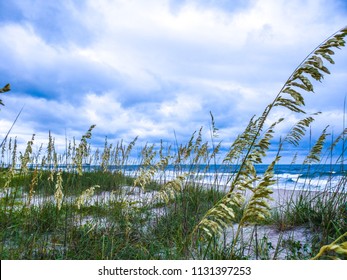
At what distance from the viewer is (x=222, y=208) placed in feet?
6.62

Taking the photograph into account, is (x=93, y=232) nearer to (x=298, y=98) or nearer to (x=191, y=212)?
(x=191, y=212)

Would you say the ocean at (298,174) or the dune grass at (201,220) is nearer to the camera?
the dune grass at (201,220)

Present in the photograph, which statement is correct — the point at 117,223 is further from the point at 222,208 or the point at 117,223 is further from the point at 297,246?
the point at 222,208

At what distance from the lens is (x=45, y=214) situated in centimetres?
550

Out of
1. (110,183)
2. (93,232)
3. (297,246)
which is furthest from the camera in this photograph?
(110,183)

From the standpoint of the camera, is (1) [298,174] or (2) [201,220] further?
(1) [298,174]

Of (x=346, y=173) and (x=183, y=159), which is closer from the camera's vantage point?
(x=346, y=173)

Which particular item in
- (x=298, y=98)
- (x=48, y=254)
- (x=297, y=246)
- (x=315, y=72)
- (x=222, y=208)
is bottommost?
(x=48, y=254)

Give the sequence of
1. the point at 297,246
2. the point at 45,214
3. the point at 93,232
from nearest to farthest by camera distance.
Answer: the point at 297,246 < the point at 93,232 < the point at 45,214

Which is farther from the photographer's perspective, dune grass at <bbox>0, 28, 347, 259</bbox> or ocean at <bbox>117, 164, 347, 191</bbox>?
ocean at <bbox>117, 164, 347, 191</bbox>

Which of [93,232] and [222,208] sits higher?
[222,208]

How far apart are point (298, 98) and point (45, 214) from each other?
458cm
